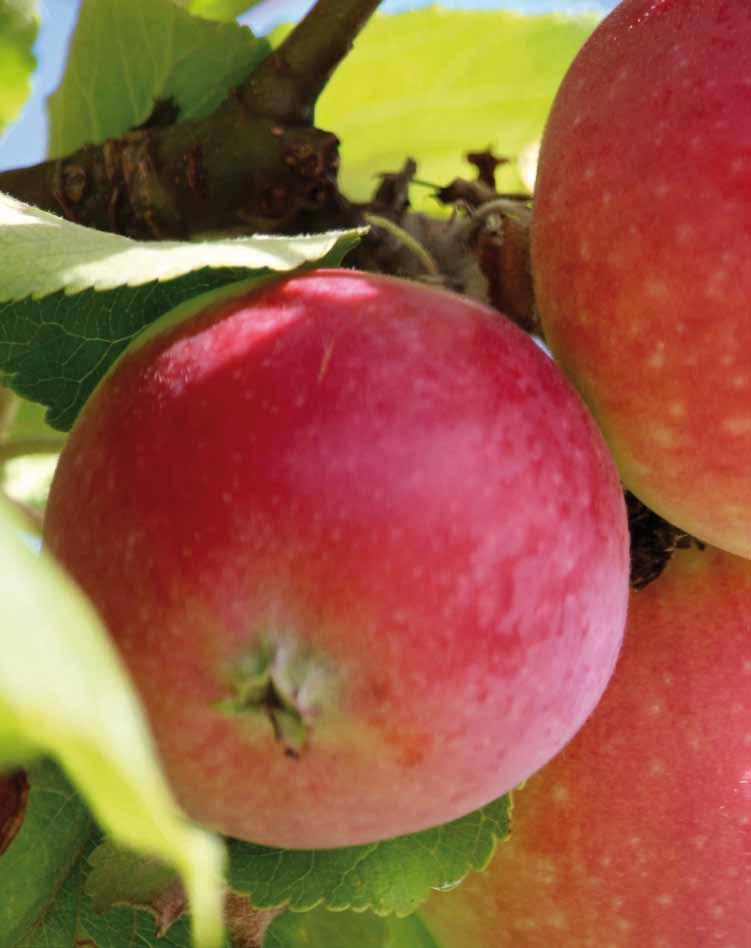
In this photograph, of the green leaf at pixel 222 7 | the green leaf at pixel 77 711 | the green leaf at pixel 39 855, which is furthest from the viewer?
the green leaf at pixel 222 7

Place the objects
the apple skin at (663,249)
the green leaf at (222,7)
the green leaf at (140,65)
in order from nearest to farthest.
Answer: the apple skin at (663,249), the green leaf at (140,65), the green leaf at (222,7)

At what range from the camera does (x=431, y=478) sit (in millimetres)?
521

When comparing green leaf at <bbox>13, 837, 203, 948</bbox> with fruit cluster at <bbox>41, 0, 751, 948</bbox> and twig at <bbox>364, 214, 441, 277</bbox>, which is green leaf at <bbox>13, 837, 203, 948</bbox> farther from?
twig at <bbox>364, 214, 441, 277</bbox>

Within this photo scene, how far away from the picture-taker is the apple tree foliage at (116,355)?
24 centimetres

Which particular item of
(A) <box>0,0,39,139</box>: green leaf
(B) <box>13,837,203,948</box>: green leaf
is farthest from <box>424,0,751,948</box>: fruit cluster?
(A) <box>0,0,39,139</box>: green leaf

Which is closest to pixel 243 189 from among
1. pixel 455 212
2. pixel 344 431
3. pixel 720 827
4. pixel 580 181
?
pixel 455 212

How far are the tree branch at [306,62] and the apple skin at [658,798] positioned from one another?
0.37 meters

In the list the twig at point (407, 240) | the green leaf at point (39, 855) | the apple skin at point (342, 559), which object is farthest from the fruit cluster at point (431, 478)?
the green leaf at point (39, 855)

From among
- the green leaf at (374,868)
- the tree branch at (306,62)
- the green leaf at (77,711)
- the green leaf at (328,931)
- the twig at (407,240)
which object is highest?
the green leaf at (77,711)

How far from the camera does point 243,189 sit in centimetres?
86

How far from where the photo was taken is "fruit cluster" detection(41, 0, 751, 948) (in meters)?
0.51

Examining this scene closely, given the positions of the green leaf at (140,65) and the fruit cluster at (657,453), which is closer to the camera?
the fruit cluster at (657,453)

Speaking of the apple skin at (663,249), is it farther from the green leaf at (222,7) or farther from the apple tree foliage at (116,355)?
the green leaf at (222,7)

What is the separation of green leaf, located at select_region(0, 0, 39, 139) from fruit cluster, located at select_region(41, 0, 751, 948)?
396 mm
